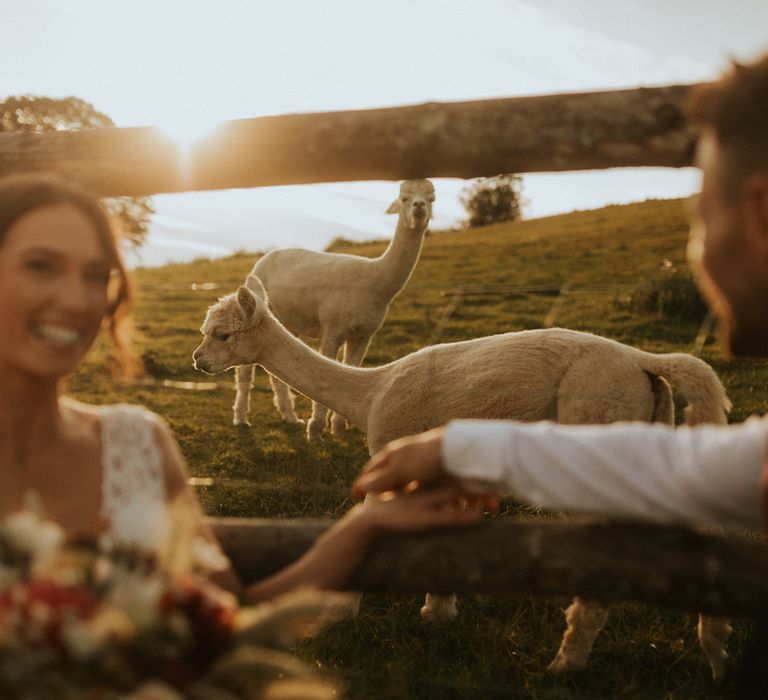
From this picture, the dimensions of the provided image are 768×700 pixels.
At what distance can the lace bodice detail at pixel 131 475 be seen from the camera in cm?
176

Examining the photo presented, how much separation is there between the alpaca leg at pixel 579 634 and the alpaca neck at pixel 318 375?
1695 mm

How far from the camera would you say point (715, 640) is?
388cm

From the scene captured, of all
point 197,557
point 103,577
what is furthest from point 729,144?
point 103,577

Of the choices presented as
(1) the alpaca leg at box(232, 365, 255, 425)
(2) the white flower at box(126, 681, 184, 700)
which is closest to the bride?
(2) the white flower at box(126, 681, 184, 700)

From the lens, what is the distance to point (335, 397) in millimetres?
5195

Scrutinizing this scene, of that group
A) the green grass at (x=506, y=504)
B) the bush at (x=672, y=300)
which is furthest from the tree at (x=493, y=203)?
the bush at (x=672, y=300)

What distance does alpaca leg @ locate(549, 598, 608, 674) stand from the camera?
12.8 feet

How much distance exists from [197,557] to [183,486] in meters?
0.59

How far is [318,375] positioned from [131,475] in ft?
11.5

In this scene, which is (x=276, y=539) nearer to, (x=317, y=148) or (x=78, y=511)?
(x=78, y=511)

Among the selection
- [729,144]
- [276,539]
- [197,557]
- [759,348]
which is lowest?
[276,539]

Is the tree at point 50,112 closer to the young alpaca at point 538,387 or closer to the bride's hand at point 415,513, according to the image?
the young alpaca at point 538,387

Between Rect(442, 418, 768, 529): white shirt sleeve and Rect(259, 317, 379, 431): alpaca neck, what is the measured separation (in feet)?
11.0

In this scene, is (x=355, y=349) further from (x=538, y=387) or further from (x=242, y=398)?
(x=538, y=387)
